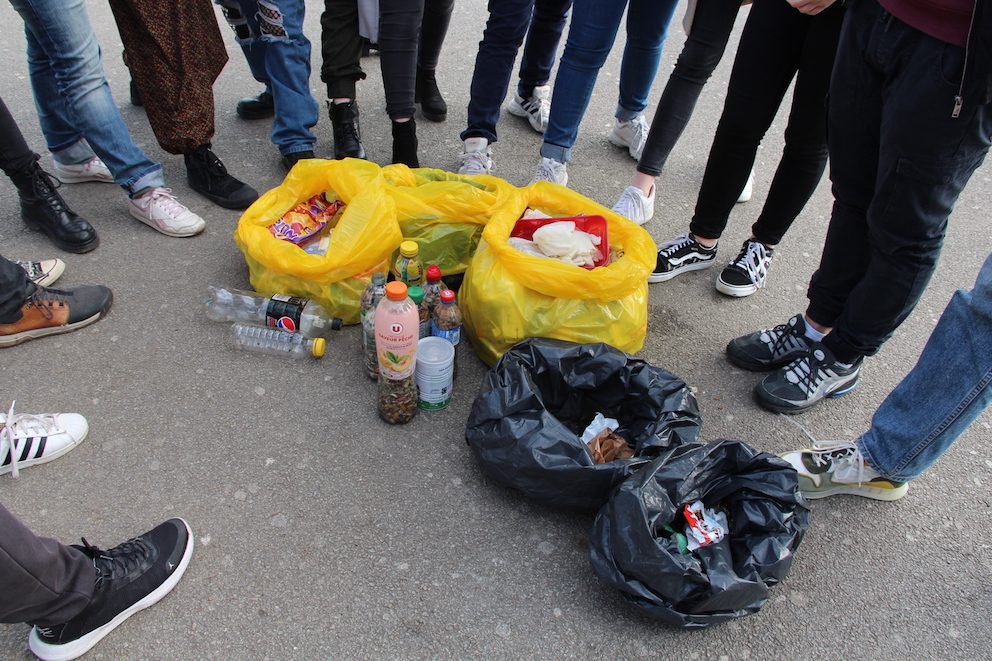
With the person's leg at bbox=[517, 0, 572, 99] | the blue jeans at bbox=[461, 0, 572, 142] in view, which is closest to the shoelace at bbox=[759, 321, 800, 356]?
the blue jeans at bbox=[461, 0, 572, 142]

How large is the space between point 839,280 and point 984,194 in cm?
244

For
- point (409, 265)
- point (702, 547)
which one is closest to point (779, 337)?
point (702, 547)

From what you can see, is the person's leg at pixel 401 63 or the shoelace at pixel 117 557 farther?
the person's leg at pixel 401 63

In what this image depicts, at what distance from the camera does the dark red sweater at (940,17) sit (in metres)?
1.43

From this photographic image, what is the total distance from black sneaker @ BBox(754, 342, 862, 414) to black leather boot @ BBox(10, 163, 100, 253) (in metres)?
2.74

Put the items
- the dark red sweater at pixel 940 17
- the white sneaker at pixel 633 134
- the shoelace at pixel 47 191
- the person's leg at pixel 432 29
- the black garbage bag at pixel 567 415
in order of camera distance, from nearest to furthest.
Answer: the dark red sweater at pixel 940 17
the black garbage bag at pixel 567 415
the shoelace at pixel 47 191
the person's leg at pixel 432 29
the white sneaker at pixel 633 134

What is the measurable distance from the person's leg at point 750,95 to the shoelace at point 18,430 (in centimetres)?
247

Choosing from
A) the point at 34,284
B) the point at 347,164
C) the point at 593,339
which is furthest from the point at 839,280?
the point at 34,284

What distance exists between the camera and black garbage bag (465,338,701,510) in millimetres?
1735

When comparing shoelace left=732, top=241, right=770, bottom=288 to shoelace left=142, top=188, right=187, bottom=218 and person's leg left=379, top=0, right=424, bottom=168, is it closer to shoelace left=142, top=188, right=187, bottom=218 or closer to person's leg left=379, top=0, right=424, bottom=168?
person's leg left=379, top=0, right=424, bottom=168

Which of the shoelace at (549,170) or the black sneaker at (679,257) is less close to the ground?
the shoelace at (549,170)

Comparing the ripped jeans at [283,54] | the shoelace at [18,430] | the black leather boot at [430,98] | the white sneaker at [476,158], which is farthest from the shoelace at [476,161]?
the shoelace at [18,430]

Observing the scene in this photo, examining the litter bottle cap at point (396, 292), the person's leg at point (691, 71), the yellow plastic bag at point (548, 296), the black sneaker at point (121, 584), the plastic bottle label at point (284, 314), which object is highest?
the person's leg at point (691, 71)

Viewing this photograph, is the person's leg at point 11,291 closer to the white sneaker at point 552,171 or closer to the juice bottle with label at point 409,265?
the juice bottle with label at point 409,265
